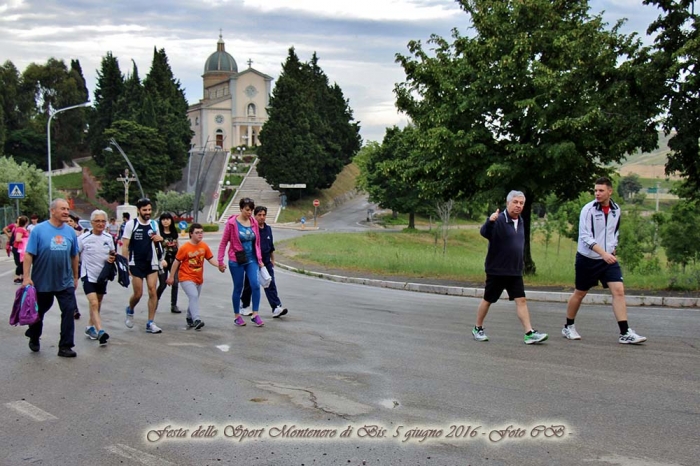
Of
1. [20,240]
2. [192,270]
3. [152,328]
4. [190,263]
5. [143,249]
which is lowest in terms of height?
[152,328]

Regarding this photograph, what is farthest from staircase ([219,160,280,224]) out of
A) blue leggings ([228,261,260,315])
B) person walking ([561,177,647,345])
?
person walking ([561,177,647,345])

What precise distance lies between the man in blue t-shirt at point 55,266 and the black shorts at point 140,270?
143cm

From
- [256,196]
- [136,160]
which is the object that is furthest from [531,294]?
[256,196]

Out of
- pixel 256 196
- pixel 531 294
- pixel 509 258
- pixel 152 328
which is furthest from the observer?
pixel 256 196

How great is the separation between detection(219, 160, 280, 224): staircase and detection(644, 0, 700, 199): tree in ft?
192

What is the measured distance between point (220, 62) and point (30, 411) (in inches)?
4817

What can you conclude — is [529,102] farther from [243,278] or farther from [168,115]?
[168,115]

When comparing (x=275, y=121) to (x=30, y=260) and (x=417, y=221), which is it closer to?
(x=417, y=221)

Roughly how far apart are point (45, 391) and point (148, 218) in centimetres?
378

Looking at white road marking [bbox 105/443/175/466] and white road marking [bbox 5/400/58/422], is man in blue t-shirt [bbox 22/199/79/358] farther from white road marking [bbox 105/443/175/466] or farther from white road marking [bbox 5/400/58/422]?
white road marking [bbox 105/443/175/466]

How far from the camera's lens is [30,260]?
805cm

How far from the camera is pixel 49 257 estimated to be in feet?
26.6

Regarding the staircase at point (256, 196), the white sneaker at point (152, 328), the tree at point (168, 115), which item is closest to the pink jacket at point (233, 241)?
the white sneaker at point (152, 328)

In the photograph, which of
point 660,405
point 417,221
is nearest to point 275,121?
point 417,221
